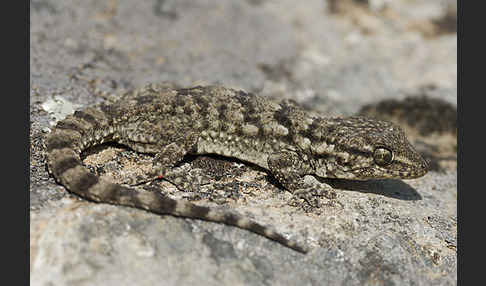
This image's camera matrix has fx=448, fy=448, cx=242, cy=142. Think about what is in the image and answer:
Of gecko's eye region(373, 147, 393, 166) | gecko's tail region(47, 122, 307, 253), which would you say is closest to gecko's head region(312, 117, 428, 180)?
gecko's eye region(373, 147, 393, 166)

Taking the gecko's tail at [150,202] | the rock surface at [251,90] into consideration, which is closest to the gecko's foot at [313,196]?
the rock surface at [251,90]

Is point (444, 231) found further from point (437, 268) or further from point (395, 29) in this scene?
point (395, 29)

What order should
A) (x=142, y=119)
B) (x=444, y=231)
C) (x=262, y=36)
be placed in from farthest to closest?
(x=262, y=36)
(x=142, y=119)
(x=444, y=231)

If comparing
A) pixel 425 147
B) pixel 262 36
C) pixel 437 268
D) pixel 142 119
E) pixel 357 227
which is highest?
pixel 262 36

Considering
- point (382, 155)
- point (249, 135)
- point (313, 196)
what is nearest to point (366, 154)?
point (382, 155)

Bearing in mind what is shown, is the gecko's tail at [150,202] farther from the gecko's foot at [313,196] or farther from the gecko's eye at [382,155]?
the gecko's eye at [382,155]

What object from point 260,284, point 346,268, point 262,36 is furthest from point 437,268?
point 262,36

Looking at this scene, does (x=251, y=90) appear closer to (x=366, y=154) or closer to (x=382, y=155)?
(x=366, y=154)
